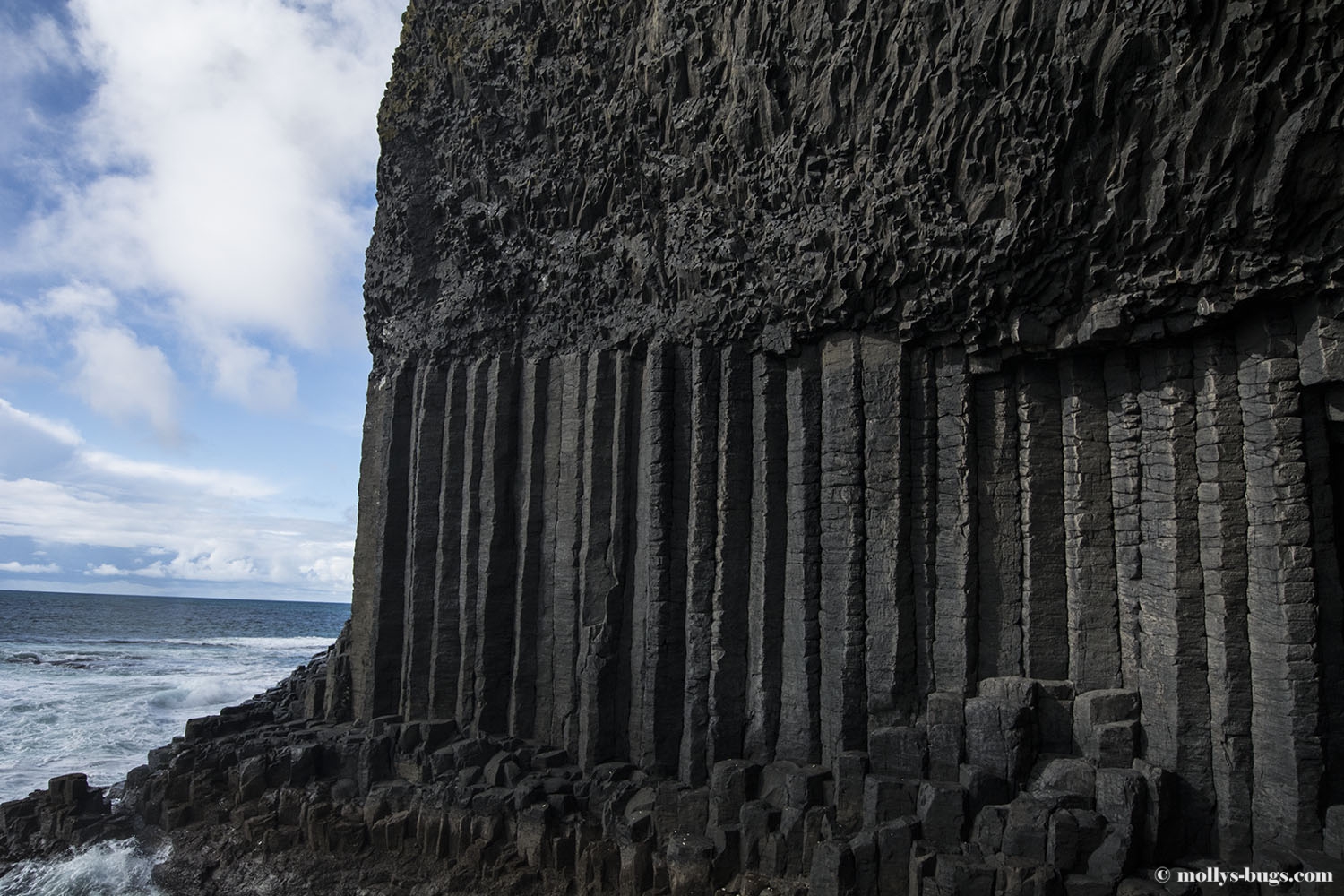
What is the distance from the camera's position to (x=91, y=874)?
40.2 feet

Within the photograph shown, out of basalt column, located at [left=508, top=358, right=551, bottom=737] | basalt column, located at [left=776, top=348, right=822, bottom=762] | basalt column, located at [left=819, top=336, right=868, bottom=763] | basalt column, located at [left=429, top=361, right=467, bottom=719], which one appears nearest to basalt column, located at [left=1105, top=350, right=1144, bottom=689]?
basalt column, located at [left=819, top=336, right=868, bottom=763]

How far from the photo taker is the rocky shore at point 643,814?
817 cm

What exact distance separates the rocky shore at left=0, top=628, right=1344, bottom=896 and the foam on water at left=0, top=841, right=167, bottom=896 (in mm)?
262

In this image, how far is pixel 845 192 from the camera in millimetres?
10648

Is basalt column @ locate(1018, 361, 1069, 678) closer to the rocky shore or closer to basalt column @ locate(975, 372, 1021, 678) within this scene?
basalt column @ locate(975, 372, 1021, 678)

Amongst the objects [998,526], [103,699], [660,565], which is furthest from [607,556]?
[103,699]

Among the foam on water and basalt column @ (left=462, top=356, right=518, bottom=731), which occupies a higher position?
basalt column @ (left=462, top=356, right=518, bottom=731)

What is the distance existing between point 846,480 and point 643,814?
4.54 m

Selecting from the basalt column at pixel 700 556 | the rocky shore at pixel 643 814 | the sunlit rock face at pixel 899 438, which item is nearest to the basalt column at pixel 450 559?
the sunlit rock face at pixel 899 438

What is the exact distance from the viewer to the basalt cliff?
26.5ft

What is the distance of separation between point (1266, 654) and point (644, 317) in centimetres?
816

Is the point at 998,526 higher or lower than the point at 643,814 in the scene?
higher

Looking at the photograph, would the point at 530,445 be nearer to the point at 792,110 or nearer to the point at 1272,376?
the point at 792,110

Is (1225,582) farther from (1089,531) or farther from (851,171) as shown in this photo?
(851,171)
